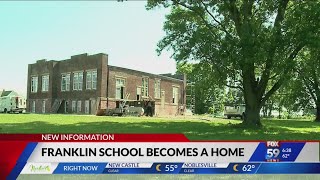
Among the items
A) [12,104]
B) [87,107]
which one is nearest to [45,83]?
[12,104]

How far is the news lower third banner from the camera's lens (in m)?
5.14

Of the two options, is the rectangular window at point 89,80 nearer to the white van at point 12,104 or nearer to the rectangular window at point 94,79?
the rectangular window at point 94,79

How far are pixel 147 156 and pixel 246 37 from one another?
14539 mm

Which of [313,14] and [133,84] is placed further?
[133,84]

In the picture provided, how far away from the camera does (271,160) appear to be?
5.25 meters

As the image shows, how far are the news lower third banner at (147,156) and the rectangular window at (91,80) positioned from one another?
44.4 m

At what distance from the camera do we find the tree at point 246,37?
1869cm

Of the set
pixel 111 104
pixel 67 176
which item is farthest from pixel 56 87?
pixel 67 176

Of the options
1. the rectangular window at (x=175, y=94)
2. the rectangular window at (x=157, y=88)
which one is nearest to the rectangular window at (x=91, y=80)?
the rectangular window at (x=157, y=88)

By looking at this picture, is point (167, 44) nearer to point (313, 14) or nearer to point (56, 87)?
point (313, 14)

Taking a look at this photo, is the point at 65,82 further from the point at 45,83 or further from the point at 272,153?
the point at 272,153

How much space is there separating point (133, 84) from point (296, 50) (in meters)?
35.5

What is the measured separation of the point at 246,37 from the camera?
18.6 meters

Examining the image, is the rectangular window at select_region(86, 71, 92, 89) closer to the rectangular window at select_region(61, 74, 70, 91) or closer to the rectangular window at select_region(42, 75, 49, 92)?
the rectangular window at select_region(61, 74, 70, 91)
